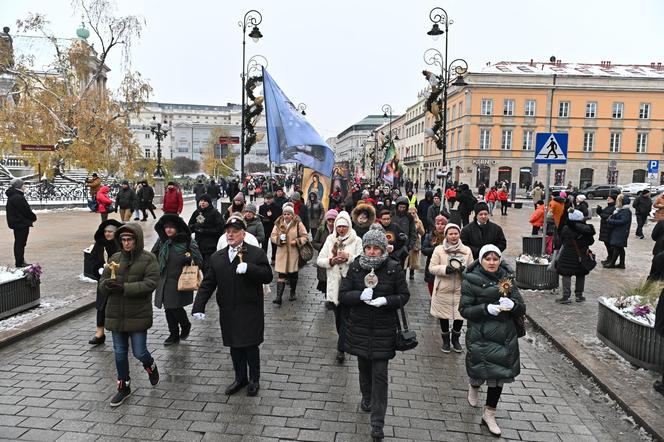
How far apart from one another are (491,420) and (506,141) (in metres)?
54.4

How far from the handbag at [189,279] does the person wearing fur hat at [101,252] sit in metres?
0.92

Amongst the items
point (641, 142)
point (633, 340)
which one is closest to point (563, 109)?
point (641, 142)

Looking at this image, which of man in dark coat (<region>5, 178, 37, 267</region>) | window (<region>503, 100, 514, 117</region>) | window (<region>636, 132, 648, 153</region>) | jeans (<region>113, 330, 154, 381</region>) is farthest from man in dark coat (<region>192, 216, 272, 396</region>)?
window (<region>636, 132, 648, 153</region>)

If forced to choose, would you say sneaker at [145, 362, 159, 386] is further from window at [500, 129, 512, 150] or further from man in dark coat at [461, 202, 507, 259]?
window at [500, 129, 512, 150]

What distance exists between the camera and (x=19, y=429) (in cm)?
414

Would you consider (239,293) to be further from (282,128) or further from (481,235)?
(282,128)

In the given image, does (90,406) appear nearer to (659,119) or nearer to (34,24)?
(34,24)

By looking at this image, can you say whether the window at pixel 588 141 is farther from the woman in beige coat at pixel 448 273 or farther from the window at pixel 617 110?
the woman in beige coat at pixel 448 273

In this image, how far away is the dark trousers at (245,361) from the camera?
189 inches

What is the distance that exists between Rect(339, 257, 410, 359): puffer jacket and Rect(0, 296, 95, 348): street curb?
4574 millimetres

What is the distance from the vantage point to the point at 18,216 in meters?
9.75

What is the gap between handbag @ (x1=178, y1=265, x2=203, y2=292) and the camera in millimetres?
5746

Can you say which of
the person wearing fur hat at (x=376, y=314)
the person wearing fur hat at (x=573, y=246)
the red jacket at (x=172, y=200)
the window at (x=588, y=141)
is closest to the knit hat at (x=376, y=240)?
the person wearing fur hat at (x=376, y=314)

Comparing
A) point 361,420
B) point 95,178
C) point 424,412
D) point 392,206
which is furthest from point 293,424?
point 95,178
